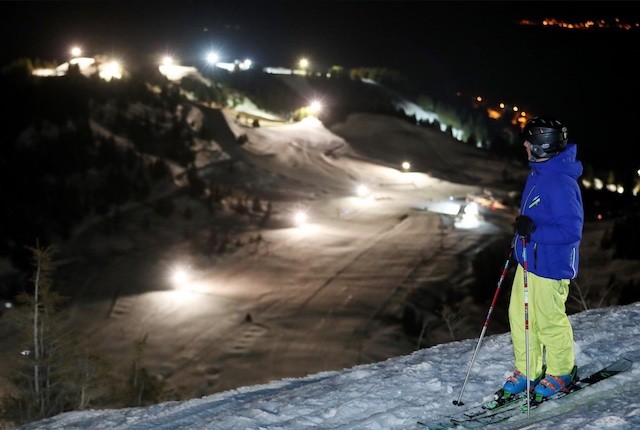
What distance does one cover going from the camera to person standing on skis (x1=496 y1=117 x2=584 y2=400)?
13.9 feet

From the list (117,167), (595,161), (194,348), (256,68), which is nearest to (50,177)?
(117,167)

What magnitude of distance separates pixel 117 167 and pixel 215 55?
1451 inches

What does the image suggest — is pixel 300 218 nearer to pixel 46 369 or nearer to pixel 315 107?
pixel 46 369

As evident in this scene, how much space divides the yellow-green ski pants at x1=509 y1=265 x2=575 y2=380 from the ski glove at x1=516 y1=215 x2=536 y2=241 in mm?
411

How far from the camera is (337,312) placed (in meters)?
17.4

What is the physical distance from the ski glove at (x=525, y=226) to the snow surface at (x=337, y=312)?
1.28m

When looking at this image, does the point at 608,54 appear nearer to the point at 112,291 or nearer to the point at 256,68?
the point at 256,68

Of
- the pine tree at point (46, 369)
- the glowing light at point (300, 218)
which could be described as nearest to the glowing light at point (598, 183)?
the glowing light at point (300, 218)

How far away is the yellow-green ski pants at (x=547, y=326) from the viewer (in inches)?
173

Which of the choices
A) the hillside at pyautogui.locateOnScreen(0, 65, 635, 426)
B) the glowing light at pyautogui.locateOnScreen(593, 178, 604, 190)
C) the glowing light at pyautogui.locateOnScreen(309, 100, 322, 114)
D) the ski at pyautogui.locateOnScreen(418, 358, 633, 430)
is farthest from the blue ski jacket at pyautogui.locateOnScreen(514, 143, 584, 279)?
the glowing light at pyautogui.locateOnScreen(309, 100, 322, 114)

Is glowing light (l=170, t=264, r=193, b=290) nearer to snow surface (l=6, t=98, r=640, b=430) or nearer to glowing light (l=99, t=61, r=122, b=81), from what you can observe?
snow surface (l=6, t=98, r=640, b=430)

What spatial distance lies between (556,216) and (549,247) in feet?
0.80

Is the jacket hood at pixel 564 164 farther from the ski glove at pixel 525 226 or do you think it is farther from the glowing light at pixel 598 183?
the glowing light at pixel 598 183

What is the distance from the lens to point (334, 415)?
Result: 4.89 meters
